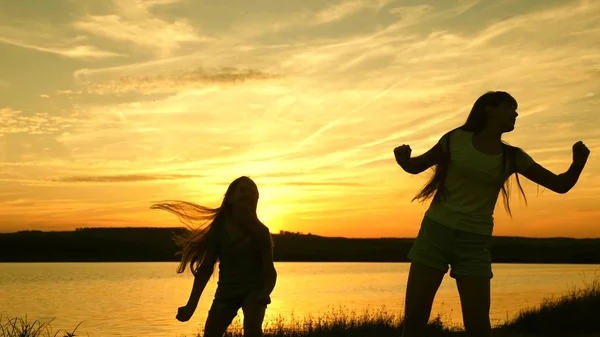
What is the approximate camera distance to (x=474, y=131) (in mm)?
5734

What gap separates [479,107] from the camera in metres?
5.73

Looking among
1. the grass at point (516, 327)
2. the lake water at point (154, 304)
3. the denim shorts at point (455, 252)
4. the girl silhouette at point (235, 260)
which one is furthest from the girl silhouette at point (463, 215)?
the lake water at point (154, 304)

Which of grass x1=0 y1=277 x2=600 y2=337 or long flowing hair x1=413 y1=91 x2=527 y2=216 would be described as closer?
long flowing hair x1=413 y1=91 x2=527 y2=216

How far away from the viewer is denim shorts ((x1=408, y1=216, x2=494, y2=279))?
549cm

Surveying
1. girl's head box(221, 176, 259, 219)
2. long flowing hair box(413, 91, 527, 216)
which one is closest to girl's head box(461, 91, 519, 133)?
long flowing hair box(413, 91, 527, 216)

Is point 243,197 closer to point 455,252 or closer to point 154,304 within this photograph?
point 455,252

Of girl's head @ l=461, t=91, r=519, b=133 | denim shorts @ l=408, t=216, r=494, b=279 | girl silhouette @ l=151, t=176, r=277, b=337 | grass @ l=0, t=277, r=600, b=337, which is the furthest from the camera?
grass @ l=0, t=277, r=600, b=337

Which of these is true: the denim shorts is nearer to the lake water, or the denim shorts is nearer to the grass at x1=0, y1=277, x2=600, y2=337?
the grass at x1=0, y1=277, x2=600, y2=337

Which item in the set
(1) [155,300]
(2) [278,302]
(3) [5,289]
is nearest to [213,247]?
(2) [278,302]

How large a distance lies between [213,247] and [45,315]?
1025 inches

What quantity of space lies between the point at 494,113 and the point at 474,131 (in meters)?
0.20

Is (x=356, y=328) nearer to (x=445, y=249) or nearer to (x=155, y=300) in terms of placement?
(x=445, y=249)

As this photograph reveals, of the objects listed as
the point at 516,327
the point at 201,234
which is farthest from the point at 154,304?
the point at 201,234

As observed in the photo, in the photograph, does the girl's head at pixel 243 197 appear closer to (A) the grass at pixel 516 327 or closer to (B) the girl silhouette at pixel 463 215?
(B) the girl silhouette at pixel 463 215
